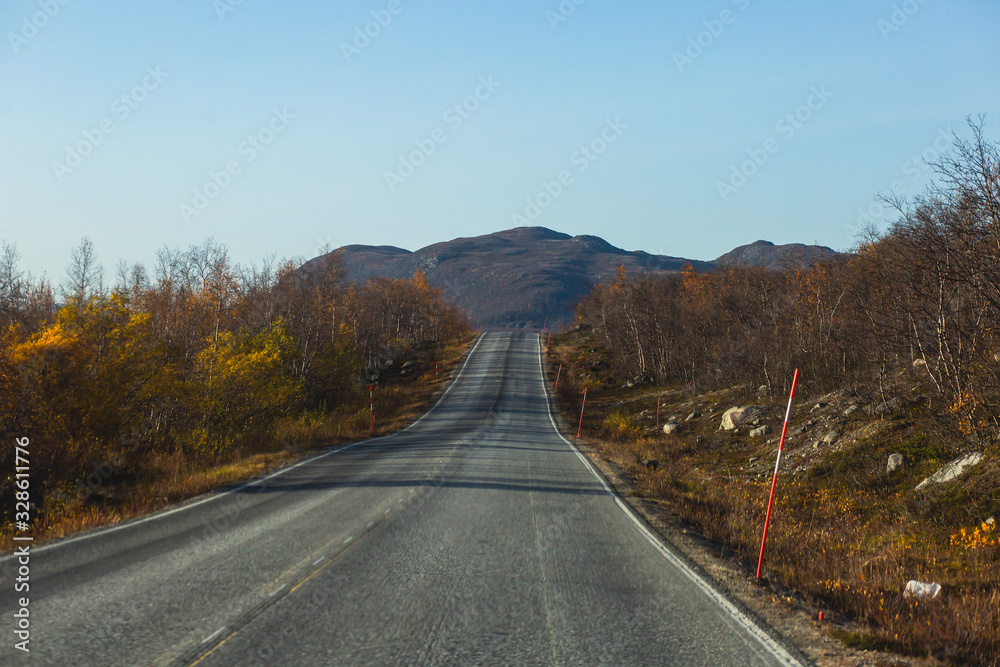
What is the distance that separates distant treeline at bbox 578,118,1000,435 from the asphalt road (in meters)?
8.11

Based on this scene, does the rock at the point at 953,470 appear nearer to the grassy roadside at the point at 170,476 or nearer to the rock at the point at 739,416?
the rock at the point at 739,416

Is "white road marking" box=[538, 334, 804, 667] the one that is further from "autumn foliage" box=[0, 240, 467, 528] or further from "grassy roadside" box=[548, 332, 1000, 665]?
"autumn foliage" box=[0, 240, 467, 528]

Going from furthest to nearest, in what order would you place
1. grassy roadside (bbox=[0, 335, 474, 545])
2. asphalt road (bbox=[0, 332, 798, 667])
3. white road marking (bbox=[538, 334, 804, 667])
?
grassy roadside (bbox=[0, 335, 474, 545]) < white road marking (bbox=[538, 334, 804, 667]) < asphalt road (bbox=[0, 332, 798, 667])

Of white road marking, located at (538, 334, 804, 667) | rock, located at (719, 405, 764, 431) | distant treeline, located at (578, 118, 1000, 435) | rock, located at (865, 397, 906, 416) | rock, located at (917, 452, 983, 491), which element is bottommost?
white road marking, located at (538, 334, 804, 667)

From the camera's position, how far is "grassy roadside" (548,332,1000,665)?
578 cm

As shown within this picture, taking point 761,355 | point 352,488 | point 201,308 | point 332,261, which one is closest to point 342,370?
point 332,261

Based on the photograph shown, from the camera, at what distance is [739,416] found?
24531mm

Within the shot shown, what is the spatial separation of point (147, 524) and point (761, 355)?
28.5m

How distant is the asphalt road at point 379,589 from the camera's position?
16.2 feet

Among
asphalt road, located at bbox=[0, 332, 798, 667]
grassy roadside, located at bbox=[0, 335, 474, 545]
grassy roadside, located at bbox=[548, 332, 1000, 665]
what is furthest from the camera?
grassy roadside, located at bbox=[0, 335, 474, 545]

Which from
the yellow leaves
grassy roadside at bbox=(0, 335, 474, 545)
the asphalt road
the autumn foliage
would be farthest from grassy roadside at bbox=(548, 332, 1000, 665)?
the autumn foliage

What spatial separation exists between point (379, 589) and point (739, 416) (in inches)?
820

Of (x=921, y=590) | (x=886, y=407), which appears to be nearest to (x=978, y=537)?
(x=921, y=590)

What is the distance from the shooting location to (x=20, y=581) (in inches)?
256
